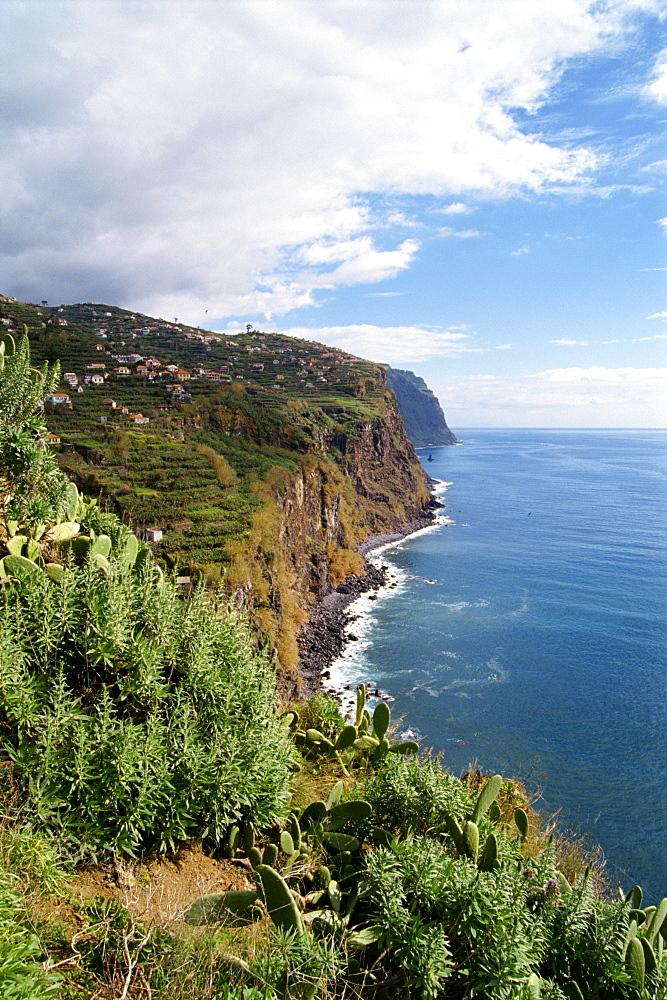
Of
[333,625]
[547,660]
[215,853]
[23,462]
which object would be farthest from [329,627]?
[215,853]

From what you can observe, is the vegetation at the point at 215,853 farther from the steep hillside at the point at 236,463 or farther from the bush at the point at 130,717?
A: the steep hillside at the point at 236,463

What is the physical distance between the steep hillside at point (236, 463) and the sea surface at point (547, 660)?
6.77m

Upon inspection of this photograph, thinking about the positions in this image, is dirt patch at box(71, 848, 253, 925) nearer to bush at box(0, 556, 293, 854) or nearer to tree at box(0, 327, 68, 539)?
bush at box(0, 556, 293, 854)

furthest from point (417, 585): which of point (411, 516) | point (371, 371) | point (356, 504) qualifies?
point (371, 371)

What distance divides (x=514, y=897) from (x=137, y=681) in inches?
138

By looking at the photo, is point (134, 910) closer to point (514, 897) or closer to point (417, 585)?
point (514, 897)

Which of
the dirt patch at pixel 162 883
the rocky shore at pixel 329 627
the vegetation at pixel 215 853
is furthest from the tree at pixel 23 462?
the rocky shore at pixel 329 627

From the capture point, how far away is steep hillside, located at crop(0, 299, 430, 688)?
124 ft

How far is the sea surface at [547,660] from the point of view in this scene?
82.7 ft

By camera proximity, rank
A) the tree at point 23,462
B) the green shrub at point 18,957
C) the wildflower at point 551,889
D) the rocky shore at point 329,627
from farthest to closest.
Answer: the rocky shore at point 329,627
the tree at point 23,462
the wildflower at point 551,889
the green shrub at point 18,957

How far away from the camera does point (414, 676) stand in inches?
1426

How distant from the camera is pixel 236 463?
51250mm

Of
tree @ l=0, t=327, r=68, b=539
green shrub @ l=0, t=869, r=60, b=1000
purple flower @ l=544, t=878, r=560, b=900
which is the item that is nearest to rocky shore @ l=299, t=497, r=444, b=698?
tree @ l=0, t=327, r=68, b=539

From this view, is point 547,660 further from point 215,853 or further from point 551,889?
point 215,853
